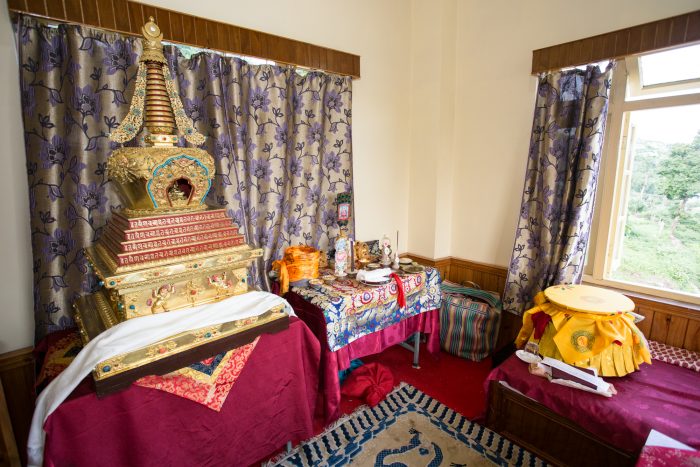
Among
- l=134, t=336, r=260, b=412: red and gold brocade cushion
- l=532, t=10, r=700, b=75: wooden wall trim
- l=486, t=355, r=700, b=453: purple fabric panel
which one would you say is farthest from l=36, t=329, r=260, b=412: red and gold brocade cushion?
l=532, t=10, r=700, b=75: wooden wall trim

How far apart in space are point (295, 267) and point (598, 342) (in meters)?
1.67

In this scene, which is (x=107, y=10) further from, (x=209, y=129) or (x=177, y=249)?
(x=177, y=249)

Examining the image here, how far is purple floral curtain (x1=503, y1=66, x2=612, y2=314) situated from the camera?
205 cm

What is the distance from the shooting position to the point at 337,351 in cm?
186

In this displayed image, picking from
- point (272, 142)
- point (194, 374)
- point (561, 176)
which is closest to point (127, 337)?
point (194, 374)

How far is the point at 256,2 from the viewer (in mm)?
2008

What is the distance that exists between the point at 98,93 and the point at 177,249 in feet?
3.22

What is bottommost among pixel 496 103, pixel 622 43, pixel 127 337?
pixel 127 337

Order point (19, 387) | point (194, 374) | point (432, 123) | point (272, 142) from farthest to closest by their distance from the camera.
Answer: point (432, 123) < point (272, 142) < point (19, 387) < point (194, 374)

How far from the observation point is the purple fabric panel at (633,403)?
1.32 m

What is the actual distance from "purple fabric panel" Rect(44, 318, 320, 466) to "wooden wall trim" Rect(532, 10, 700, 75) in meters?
2.41

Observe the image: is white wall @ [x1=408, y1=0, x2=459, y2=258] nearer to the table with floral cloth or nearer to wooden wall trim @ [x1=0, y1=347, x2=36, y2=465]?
the table with floral cloth

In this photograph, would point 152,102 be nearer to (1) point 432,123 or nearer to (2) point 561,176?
(1) point 432,123

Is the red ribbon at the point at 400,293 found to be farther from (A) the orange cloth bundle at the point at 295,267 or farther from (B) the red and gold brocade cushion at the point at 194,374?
(B) the red and gold brocade cushion at the point at 194,374
